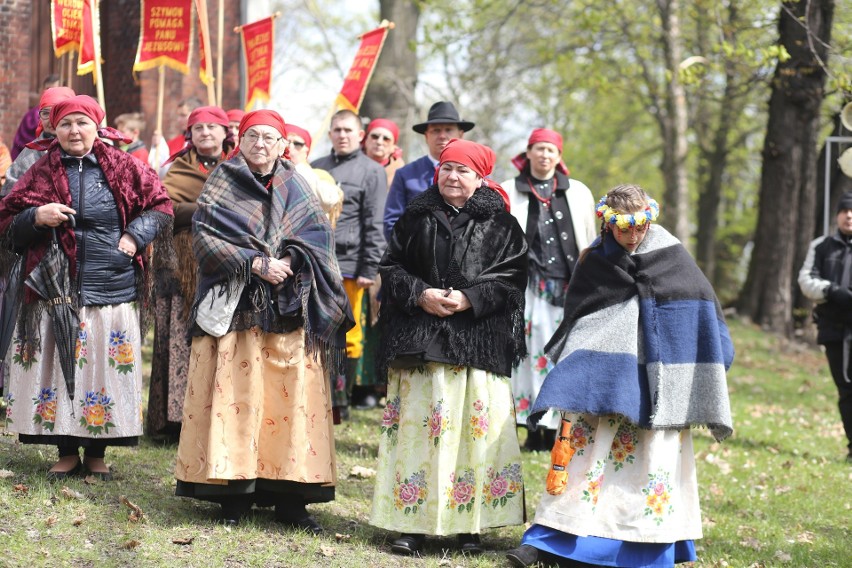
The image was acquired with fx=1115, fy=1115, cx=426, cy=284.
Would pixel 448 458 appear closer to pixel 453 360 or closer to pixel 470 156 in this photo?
pixel 453 360

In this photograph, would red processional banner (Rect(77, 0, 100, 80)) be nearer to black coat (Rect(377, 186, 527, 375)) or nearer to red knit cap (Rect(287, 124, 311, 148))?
red knit cap (Rect(287, 124, 311, 148))

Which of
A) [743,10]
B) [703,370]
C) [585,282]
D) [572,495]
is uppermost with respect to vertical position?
[743,10]

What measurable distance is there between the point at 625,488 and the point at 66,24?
615 centimetres

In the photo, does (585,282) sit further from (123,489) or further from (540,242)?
(123,489)

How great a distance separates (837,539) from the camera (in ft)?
23.5

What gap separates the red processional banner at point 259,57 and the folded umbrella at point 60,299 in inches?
156

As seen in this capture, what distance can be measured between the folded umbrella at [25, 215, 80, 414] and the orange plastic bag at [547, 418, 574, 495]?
2834 mm

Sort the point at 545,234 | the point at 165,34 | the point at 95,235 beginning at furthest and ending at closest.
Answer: the point at 165,34 < the point at 545,234 < the point at 95,235

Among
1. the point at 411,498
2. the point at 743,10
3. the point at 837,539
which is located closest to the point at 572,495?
the point at 411,498

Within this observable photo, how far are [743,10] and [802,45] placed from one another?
490 cm

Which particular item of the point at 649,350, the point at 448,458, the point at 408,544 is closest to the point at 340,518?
the point at 408,544

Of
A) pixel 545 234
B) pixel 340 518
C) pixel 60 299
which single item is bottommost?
pixel 340 518

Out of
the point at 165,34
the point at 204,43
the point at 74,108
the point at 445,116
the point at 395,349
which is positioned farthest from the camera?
the point at 204,43

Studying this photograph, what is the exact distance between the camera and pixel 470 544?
6.10m
